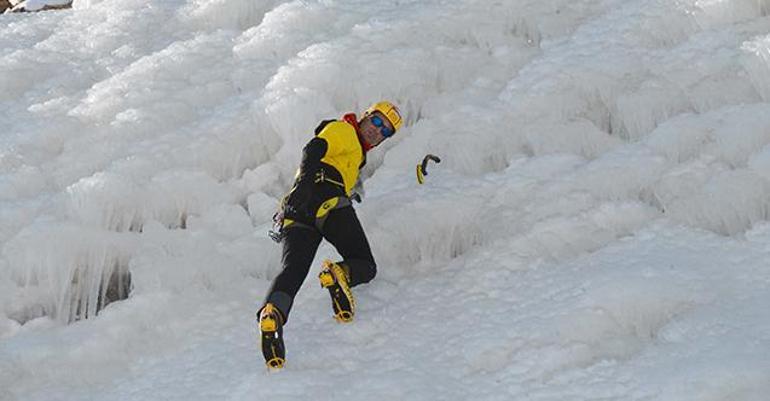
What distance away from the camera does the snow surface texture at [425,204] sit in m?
4.35

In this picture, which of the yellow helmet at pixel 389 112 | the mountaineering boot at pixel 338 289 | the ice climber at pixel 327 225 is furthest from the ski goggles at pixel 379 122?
the mountaineering boot at pixel 338 289

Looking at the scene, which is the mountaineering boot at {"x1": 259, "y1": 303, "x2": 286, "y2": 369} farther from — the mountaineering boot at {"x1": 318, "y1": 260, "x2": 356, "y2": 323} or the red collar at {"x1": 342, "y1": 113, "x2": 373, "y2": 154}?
the red collar at {"x1": 342, "y1": 113, "x2": 373, "y2": 154}

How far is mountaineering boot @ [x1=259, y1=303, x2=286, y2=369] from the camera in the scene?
4348 mm

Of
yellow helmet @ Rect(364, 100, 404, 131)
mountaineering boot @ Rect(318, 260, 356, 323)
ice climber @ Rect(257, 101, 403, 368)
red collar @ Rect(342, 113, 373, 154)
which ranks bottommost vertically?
mountaineering boot @ Rect(318, 260, 356, 323)

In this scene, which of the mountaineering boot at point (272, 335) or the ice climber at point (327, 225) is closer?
the mountaineering boot at point (272, 335)

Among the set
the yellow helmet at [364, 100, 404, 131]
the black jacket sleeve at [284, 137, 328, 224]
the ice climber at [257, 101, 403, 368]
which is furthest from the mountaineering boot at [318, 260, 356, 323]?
the yellow helmet at [364, 100, 404, 131]

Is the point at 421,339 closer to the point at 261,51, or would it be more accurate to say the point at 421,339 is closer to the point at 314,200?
the point at 314,200

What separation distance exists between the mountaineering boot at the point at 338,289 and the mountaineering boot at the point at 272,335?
46 cm

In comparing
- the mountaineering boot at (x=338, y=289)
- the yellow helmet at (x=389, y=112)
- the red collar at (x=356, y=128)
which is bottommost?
the mountaineering boot at (x=338, y=289)

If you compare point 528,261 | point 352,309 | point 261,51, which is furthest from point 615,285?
point 261,51

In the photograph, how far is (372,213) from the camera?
18.9 ft

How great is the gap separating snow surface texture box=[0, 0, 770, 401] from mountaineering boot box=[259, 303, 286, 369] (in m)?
0.11

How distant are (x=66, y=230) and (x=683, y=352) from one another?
4.14 metres

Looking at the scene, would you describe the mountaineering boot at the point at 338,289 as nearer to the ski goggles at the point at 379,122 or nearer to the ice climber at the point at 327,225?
the ice climber at the point at 327,225
